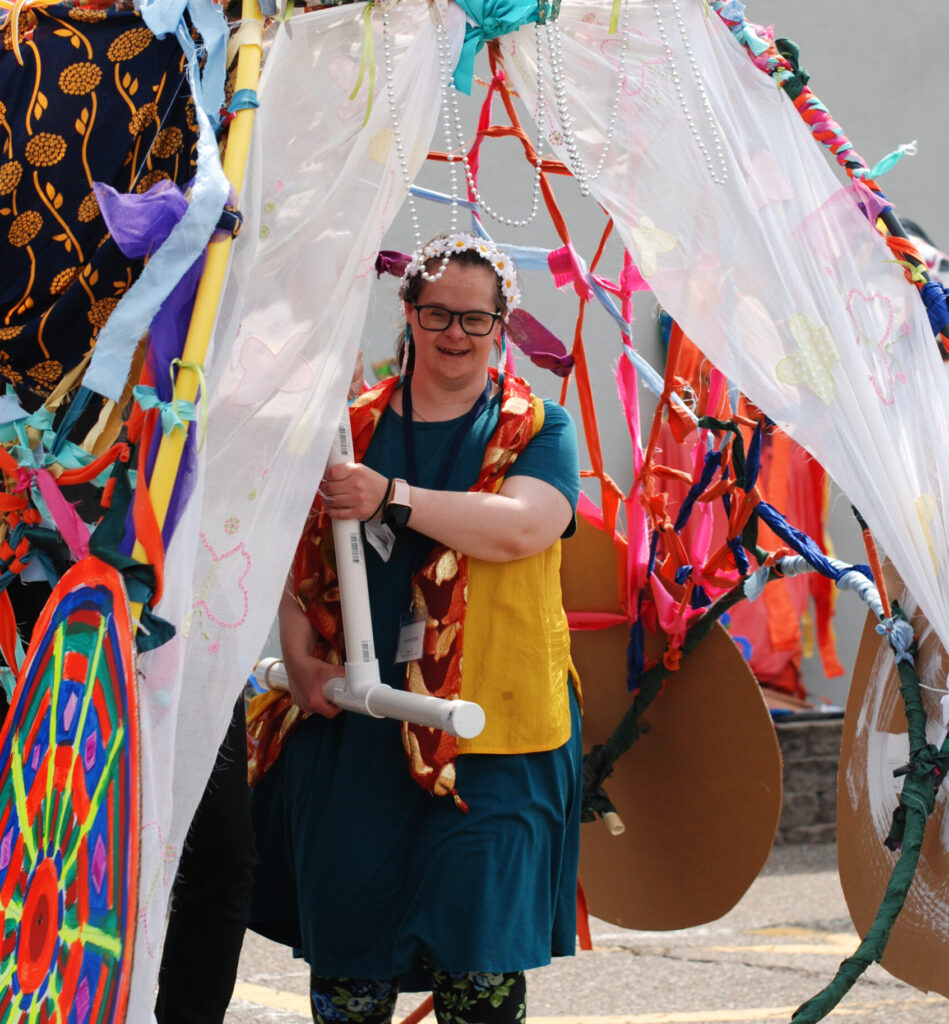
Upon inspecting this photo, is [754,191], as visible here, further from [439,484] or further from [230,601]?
[230,601]

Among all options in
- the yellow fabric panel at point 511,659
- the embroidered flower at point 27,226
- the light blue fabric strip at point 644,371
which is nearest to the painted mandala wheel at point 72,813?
the embroidered flower at point 27,226

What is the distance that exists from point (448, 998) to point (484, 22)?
151 cm

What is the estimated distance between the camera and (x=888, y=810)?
8.60ft

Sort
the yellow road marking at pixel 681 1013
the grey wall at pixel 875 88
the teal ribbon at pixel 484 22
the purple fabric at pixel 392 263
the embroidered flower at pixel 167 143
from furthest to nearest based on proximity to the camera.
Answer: the grey wall at pixel 875 88 < the yellow road marking at pixel 681 1013 < the purple fabric at pixel 392 263 < the teal ribbon at pixel 484 22 < the embroidered flower at pixel 167 143

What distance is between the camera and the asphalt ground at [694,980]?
347 cm

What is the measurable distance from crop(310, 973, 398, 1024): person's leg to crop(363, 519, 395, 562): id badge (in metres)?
0.70

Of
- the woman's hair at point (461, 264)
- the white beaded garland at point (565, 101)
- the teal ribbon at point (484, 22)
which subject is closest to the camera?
the teal ribbon at point (484, 22)

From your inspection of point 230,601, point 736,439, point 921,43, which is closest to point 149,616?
point 230,601

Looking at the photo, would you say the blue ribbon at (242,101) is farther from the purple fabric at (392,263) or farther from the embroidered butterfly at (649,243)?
the purple fabric at (392,263)

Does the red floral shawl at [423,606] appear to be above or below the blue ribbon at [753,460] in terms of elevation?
below

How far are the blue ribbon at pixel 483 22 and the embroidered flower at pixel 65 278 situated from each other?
639 millimetres

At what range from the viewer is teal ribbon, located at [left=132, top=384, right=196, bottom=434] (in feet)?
5.65

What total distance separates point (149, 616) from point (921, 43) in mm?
5856

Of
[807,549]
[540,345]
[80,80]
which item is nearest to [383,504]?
[80,80]
